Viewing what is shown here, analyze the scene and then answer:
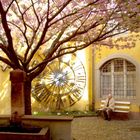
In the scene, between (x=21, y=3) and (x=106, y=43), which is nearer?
(x=21, y=3)

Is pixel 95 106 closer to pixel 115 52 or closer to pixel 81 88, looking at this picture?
pixel 81 88

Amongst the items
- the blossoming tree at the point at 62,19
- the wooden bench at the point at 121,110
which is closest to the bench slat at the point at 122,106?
the wooden bench at the point at 121,110

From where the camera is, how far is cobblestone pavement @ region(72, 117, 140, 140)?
28.1 ft

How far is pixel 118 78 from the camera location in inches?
536

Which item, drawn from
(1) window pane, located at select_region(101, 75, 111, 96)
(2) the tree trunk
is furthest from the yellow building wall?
(2) the tree trunk

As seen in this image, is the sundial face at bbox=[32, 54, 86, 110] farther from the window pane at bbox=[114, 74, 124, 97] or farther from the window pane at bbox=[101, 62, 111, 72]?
the window pane at bbox=[114, 74, 124, 97]

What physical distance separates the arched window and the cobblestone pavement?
5.22 feet

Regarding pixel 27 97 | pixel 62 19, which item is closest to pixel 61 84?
pixel 27 97

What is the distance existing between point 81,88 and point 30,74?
20.4 ft

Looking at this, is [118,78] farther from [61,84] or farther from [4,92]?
[4,92]

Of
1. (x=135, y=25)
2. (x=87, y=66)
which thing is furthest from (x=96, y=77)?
(x=135, y=25)

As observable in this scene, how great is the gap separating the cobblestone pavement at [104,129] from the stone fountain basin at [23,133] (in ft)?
6.29

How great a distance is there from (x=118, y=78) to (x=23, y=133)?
320 inches

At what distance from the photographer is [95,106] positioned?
1408 cm
